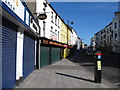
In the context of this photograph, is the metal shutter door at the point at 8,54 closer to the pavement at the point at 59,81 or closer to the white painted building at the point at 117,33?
the pavement at the point at 59,81

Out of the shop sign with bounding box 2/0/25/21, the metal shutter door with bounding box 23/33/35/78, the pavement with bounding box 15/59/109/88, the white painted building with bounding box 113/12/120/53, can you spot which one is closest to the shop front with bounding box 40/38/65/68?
the metal shutter door with bounding box 23/33/35/78

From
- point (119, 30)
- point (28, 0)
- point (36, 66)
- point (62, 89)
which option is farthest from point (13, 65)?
point (119, 30)

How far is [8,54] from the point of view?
18.7ft

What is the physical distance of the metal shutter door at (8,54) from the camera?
517cm

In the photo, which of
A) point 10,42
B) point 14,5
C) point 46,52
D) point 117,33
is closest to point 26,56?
point 10,42

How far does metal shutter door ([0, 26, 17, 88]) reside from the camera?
5168 millimetres

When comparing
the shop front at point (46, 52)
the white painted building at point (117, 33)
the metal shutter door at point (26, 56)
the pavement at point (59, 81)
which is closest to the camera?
the pavement at point (59, 81)

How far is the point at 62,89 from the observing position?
6.58 metres

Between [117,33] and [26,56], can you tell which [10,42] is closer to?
[26,56]

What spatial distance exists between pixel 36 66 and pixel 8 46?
747cm

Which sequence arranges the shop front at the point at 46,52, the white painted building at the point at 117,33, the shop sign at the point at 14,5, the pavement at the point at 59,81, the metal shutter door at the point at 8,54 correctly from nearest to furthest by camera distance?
the shop sign at the point at 14,5 < the metal shutter door at the point at 8,54 < the pavement at the point at 59,81 < the shop front at the point at 46,52 < the white painted building at the point at 117,33

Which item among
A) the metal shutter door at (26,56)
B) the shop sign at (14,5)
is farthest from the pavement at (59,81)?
the shop sign at (14,5)

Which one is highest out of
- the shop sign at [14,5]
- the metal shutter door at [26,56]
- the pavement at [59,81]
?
the shop sign at [14,5]

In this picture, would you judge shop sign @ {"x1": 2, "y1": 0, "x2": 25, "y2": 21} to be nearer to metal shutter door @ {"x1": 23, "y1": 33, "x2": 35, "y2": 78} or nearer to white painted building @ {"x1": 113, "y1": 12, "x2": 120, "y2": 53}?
metal shutter door @ {"x1": 23, "y1": 33, "x2": 35, "y2": 78}
